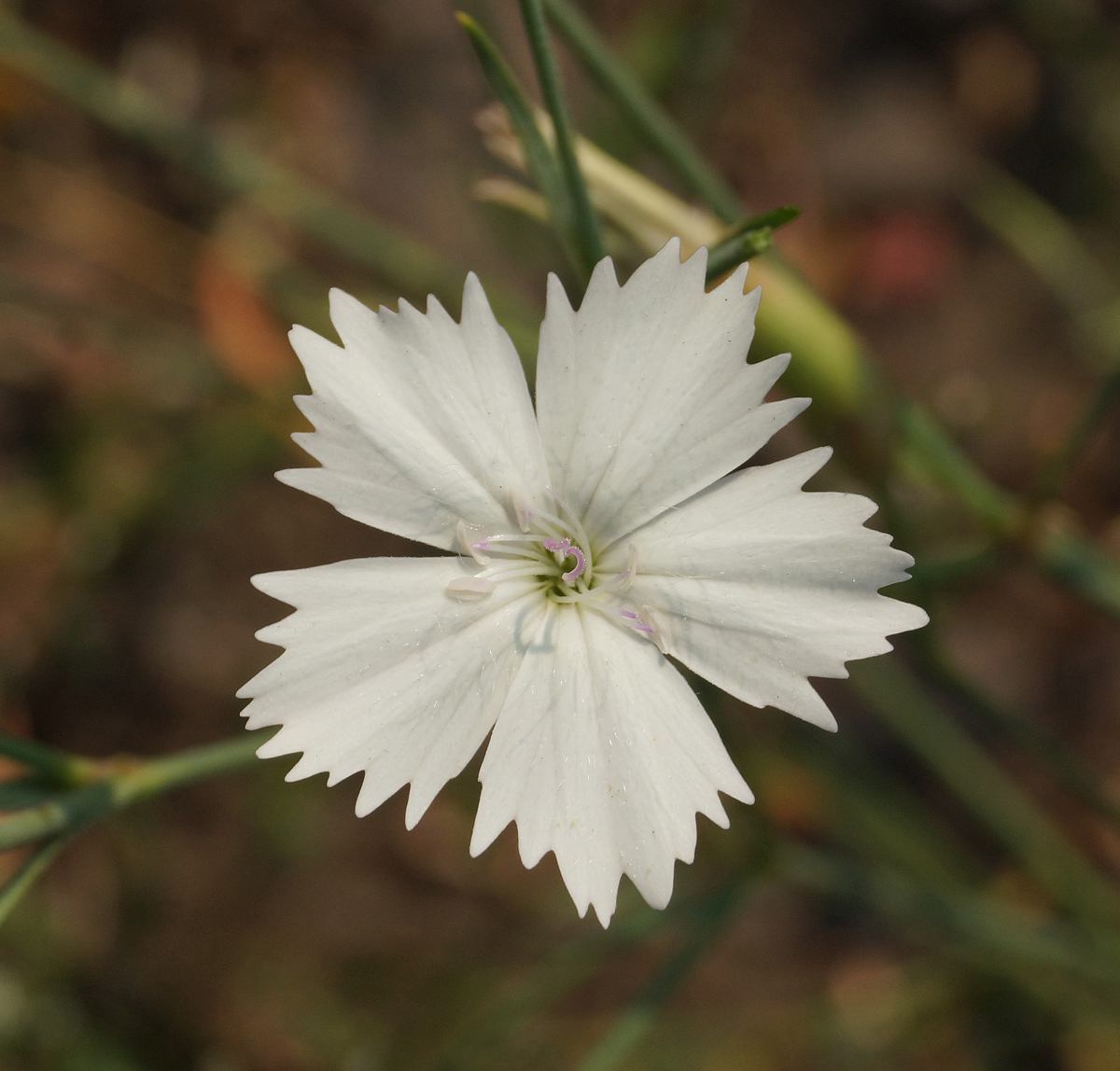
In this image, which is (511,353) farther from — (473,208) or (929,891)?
(473,208)

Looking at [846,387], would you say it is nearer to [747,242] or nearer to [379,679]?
[747,242]

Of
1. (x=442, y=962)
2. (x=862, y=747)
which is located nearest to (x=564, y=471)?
(x=862, y=747)

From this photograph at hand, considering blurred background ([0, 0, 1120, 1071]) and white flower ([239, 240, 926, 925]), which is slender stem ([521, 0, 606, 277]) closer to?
white flower ([239, 240, 926, 925])

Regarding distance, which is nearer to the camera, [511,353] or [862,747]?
[511,353]

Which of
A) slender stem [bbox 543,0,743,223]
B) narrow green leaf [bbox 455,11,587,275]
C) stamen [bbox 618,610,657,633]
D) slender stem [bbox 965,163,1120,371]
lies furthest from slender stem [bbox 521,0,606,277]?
slender stem [bbox 965,163,1120,371]

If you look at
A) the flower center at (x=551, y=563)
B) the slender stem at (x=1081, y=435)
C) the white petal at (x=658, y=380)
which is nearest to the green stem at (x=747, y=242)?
the white petal at (x=658, y=380)

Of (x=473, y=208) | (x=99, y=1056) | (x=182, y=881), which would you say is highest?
(x=473, y=208)

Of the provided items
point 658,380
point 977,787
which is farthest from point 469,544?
point 977,787
